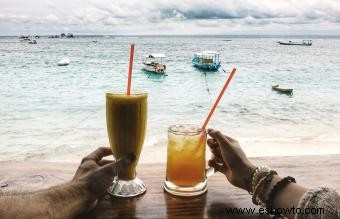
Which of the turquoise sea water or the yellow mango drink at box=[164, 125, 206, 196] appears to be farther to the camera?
the turquoise sea water

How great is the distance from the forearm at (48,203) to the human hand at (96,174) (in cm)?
2

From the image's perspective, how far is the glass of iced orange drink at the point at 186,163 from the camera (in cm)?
84

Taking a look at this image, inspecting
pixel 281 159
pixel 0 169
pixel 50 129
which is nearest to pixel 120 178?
pixel 0 169

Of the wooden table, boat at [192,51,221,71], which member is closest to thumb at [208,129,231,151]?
the wooden table

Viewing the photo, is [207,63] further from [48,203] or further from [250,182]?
[48,203]

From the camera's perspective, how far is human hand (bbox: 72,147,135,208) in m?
0.73

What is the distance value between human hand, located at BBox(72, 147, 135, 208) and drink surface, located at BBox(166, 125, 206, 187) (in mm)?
100

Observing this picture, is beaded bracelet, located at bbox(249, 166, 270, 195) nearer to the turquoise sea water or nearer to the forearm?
the forearm

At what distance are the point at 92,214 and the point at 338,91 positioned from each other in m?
18.3

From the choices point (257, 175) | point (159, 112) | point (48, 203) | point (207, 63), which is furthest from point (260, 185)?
point (207, 63)

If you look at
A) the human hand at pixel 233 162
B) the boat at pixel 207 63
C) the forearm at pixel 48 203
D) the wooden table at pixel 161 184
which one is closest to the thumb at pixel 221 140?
the human hand at pixel 233 162

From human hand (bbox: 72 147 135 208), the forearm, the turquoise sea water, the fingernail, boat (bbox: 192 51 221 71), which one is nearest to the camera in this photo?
the forearm

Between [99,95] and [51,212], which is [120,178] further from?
[99,95]

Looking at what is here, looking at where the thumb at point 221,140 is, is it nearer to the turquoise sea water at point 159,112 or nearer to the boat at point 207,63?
the turquoise sea water at point 159,112
